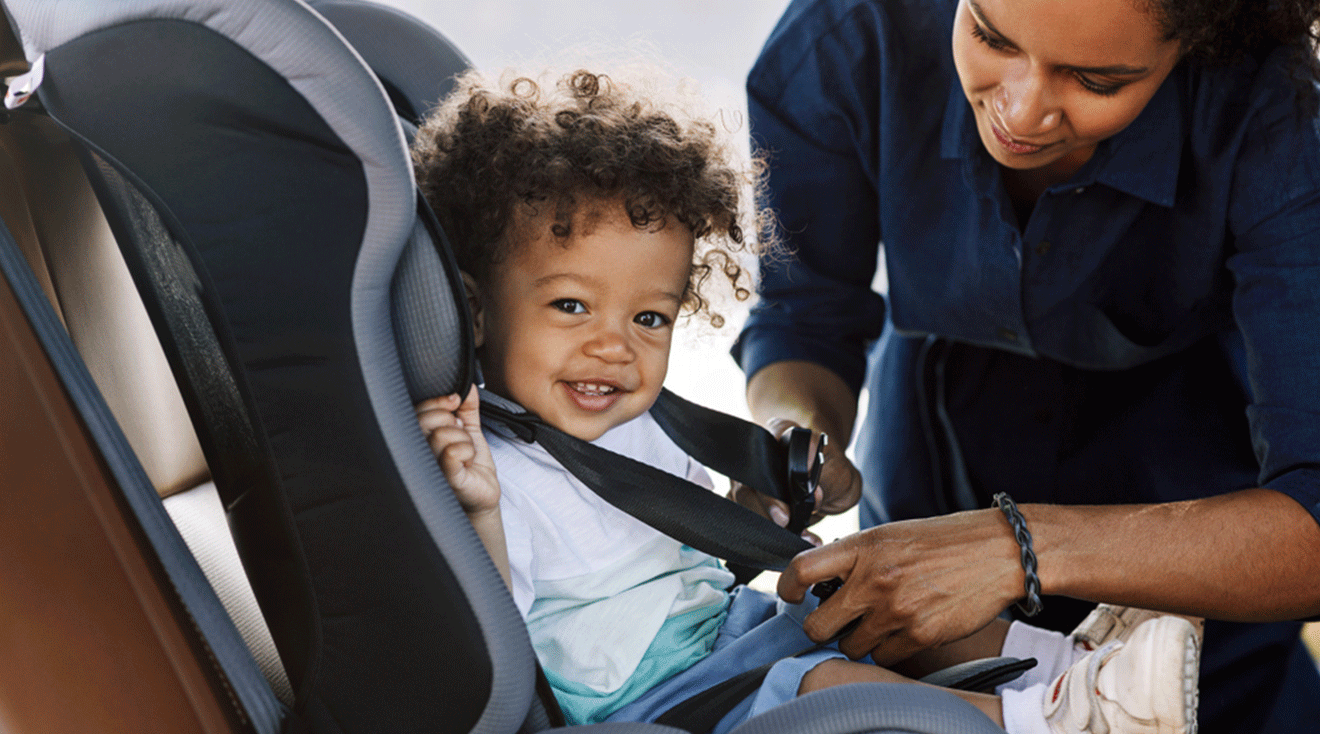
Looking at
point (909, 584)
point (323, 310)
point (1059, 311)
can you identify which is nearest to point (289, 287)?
point (323, 310)

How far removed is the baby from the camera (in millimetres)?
906

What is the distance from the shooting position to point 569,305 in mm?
948

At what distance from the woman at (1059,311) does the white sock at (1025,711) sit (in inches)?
3.0

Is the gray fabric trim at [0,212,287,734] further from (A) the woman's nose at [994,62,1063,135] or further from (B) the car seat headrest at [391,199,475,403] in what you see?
(A) the woman's nose at [994,62,1063,135]

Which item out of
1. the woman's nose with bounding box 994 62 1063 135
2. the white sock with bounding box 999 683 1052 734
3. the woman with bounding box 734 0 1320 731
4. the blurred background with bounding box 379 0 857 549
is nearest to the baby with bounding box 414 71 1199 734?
the white sock with bounding box 999 683 1052 734

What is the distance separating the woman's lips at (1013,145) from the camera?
3.52 feet

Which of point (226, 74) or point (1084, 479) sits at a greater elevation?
point (226, 74)

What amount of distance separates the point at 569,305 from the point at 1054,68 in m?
0.55

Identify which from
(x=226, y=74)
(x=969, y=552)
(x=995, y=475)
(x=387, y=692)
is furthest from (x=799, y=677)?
(x=995, y=475)

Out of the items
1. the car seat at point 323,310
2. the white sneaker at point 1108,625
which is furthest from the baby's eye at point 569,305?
the white sneaker at point 1108,625

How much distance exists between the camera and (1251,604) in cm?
97

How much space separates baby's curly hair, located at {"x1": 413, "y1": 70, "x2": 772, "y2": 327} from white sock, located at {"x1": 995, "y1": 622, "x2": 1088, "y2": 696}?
563mm

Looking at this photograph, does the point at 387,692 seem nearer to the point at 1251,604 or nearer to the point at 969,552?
the point at 969,552

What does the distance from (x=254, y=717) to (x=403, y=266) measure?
0.32 m
